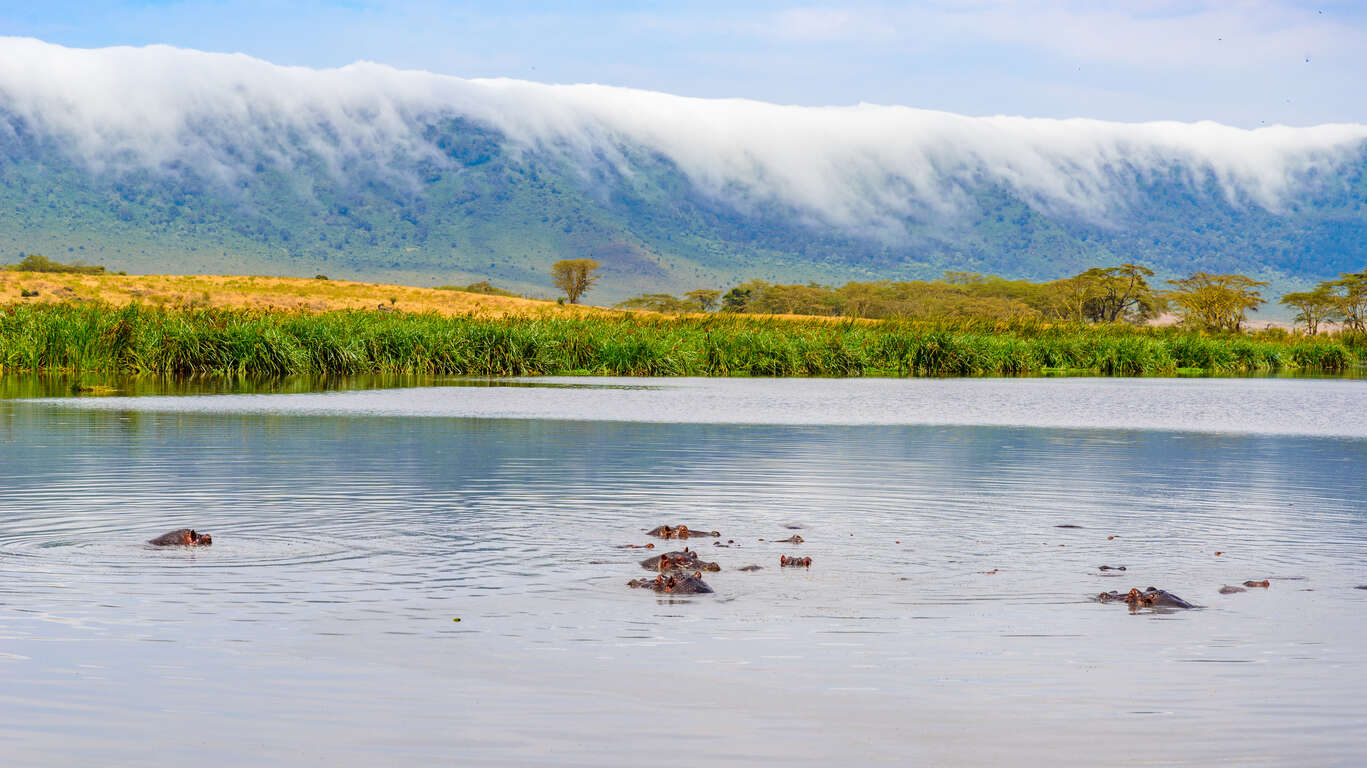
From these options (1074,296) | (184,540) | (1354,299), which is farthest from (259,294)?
(184,540)

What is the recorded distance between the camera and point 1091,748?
6.50 m

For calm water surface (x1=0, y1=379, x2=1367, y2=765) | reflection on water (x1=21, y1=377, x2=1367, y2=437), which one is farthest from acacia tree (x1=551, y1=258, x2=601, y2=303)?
calm water surface (x1=0, y1=379, x2=1367, y2=765)

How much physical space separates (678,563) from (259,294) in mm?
83672

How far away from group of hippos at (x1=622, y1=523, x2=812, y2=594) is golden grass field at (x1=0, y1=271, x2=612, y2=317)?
69.2 m

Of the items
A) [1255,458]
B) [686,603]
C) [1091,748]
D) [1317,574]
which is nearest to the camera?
[1091,748]

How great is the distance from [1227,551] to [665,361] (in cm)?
3500

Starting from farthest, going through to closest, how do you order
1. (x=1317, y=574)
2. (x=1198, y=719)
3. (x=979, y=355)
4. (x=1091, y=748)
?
(x=979, y=355), (x=1317, y=574), (x=1198, y=719), (x=1091, y=748)

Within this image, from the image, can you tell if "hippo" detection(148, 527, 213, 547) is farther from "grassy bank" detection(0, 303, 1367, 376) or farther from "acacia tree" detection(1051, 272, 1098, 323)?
"acacia tree" detection(1051, 272, 1098, 323)

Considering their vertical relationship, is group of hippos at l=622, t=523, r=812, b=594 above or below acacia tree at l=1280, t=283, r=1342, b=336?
below

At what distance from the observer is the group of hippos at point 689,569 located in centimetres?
953

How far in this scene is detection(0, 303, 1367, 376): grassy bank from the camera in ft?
130

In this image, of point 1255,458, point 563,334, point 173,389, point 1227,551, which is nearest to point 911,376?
point 563,334

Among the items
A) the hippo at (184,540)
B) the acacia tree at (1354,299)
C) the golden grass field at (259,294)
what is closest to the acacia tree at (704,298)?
the golden grass field at (259,294)

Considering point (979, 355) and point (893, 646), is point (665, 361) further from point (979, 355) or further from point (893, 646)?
point (893, 646)
